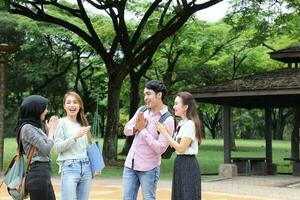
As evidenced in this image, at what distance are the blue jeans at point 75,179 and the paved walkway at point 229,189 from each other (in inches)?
195

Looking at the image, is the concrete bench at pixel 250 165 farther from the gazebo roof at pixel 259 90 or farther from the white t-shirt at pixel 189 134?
the white t-shirt at pixel 189 134

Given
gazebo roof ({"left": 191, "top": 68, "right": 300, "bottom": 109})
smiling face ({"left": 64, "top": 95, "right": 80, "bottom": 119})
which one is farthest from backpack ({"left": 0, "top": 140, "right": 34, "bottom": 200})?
gazebo roof ({"left": 191, "top": 68, "right": 300, "bottom": 109})

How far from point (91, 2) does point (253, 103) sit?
20.8 feet

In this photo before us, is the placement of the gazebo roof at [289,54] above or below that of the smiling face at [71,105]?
above

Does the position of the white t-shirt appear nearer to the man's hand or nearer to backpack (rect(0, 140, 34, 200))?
the man's hand

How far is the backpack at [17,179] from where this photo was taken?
17.0 feet

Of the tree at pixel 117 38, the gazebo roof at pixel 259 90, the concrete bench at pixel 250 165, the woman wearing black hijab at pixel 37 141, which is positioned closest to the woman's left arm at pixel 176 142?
the woman wearing black hijab at pixel 37 141

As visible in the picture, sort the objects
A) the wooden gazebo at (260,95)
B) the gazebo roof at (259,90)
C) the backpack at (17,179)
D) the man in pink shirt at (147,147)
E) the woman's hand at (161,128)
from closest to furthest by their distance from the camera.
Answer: the backpack at (17,179) → the woman's hand at (161,128) → the man in pink shirt at (147,147) → the gazebo roof at (259,90) → the wooden gazebo at (260,95)

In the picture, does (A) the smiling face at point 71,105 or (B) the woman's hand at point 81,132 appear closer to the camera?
(B) the woman's hand at point 81,132

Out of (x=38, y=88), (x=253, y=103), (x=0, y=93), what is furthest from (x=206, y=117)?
(x=0, y=93)

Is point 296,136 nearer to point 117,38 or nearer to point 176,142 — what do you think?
point 117,38

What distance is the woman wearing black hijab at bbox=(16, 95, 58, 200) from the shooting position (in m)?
5.20

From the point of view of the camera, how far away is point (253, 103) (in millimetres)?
18859

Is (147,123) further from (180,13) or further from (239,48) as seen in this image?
(239,48)
